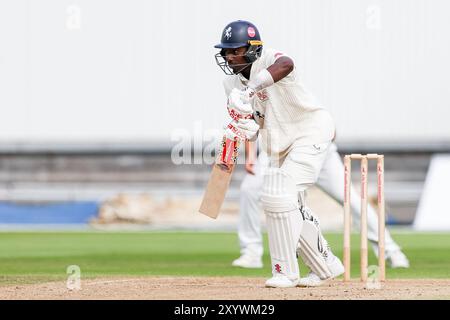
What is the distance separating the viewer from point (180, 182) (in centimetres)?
1555

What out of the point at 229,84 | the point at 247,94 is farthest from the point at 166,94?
the point at 247,94

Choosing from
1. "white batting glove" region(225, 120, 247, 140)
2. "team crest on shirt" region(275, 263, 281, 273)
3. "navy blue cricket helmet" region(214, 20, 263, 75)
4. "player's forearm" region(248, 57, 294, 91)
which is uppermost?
"navy blue cricket helmet" region(214, 20, 263, 75)

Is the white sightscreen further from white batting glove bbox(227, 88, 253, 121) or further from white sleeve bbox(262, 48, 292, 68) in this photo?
white batting glove bbox(227, 88, 253, 121)

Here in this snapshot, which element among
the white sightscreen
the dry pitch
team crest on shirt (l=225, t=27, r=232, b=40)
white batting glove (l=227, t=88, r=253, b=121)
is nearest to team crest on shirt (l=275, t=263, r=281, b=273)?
the dry pitch

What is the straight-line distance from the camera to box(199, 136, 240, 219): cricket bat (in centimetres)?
574

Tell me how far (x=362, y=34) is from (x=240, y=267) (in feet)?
25.4

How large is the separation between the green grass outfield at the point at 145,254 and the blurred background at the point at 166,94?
2.70 metres

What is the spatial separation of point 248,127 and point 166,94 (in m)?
10.0

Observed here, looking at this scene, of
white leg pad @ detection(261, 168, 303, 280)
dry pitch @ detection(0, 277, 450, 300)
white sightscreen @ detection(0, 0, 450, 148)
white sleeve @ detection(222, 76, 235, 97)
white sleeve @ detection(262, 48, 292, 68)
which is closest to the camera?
dry pitch @ detection(0, 277, 450, 300)

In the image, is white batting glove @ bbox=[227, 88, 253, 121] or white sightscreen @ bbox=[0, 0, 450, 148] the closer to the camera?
white batting glove @ bbox=[227, 88, 253, 121]

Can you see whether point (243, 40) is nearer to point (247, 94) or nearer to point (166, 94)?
point (247, 94)

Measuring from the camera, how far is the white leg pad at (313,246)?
19.0ft

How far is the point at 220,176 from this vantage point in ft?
19.0

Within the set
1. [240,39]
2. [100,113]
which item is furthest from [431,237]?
[240,39]
